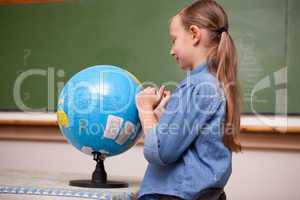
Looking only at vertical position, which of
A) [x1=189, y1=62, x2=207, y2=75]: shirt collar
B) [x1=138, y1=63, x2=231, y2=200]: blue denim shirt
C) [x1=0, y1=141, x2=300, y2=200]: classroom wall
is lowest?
[x1=0, y1=141, x2=300, y2=200]: classroom wall

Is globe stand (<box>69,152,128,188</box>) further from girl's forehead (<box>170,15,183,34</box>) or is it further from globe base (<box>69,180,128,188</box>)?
girl's forehead (<box>170,15,183,34</box>)

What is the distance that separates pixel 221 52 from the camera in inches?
73.0

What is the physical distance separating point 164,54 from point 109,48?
358mm

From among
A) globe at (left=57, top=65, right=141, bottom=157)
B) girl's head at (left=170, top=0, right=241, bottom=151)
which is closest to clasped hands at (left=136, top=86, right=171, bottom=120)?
globe at (left=57, top=65, right=141, bottom=157)

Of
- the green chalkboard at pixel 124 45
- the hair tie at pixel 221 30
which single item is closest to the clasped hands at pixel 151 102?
the hair tie at pixel 221 30

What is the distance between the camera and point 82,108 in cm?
193

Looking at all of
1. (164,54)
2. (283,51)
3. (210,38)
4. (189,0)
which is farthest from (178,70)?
(210,38)

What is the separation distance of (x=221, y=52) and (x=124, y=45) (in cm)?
139

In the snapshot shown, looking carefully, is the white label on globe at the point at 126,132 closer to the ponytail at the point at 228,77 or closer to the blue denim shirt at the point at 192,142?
the blue denim shirt at the point at 192,142

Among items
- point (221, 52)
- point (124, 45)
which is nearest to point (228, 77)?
point (221, 52)

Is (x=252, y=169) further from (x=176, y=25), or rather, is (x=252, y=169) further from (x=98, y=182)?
(x=176, y=25)

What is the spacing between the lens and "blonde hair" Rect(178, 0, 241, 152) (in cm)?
186

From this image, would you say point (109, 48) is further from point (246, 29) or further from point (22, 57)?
point (246, 29)

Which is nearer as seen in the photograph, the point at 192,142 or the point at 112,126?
the point at 192,142
